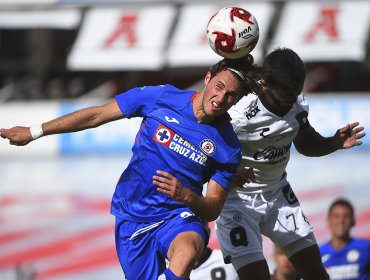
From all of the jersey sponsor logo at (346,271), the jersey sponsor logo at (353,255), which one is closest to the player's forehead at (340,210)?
the jersey sponsor logo at (353,255)

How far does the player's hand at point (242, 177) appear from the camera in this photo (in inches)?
305

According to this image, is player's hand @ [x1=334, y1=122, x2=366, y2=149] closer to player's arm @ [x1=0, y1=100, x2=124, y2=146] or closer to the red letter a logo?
player's arm @ [x1=0, y1=100, x2=124, y2=146]

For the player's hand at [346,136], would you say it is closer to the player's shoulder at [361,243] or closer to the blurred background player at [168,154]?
the blurred background player at [168,154]

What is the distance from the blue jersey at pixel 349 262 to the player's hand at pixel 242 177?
4298 millimetres

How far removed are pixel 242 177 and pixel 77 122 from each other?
137cm

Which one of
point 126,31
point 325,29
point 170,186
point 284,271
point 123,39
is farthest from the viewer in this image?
point 126,31

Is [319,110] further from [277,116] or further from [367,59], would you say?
[277,116]

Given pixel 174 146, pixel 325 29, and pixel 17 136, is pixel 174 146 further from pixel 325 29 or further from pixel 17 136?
Result: pixel 325 29

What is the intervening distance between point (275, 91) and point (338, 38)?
973 centimetres

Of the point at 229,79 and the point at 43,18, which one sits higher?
the point at 43,18

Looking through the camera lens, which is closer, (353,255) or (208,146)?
(208,146)

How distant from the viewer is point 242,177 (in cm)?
776

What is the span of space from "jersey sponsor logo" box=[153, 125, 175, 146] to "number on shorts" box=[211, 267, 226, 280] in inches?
98.9

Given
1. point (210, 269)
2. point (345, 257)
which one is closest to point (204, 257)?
point (210, 269)
